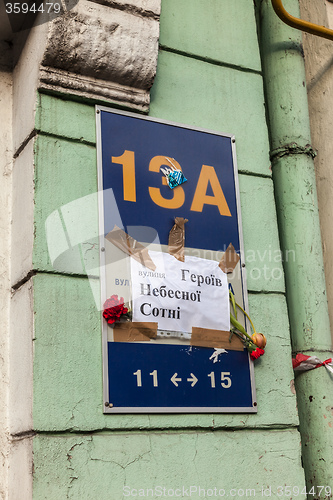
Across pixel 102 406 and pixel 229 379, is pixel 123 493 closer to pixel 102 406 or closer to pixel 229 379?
pixel 102 406

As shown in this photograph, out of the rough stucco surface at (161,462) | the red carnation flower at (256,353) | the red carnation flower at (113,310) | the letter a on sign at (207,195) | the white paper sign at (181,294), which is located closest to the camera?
the rough stucco surface at (161,462)

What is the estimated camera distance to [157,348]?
2613mm

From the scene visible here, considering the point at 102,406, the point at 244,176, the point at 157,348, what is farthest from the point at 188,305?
the point at 244,176

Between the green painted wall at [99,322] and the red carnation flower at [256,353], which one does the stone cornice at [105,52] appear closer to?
the green painted wall at [99,322]

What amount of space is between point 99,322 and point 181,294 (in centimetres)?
42

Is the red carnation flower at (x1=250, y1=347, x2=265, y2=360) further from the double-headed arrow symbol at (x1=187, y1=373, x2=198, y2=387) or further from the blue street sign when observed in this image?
the double-headed arrow symbol at (x1=187, y1=373, x2=198, y2=387)

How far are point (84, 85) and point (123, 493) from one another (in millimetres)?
1828

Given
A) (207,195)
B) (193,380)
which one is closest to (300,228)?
(207,195)

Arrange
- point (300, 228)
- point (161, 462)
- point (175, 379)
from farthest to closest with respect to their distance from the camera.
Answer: point (300, 228), point (175, 379), point (161, 462)

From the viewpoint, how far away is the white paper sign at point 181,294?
2.65 meters

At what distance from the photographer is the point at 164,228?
2822 millimetres

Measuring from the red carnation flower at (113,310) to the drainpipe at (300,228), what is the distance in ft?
3.60

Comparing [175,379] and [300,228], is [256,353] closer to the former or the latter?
[175,379]

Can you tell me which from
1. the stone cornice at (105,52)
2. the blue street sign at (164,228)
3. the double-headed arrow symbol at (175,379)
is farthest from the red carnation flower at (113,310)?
the stone cornice at (105,52)
